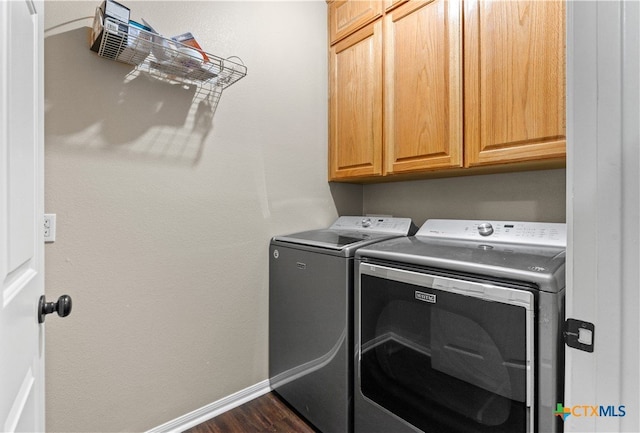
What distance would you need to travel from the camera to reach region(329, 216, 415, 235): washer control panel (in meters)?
1.87

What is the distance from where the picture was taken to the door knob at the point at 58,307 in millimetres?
786

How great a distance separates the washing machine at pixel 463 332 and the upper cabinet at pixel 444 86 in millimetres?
410

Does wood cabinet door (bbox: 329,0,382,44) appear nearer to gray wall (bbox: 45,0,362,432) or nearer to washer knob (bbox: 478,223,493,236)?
gray wall (bbox: 45,0,362,432)

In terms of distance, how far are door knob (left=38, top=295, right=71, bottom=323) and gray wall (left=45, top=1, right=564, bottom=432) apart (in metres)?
0.53

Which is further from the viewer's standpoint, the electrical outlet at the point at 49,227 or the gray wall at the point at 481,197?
the gray wall at the point at 481,197

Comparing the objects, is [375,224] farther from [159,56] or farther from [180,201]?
[159,56]

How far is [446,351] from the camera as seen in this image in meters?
1.12

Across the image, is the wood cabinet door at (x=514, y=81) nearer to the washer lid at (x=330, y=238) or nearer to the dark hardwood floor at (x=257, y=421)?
the washer lid at (x=330, y=238)

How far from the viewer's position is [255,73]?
1810 mm

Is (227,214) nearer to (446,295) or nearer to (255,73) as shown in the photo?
(255,73)

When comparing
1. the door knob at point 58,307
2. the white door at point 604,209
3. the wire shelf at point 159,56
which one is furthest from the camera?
the wire shelf at point 159,56

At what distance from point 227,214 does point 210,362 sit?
79 centimetres

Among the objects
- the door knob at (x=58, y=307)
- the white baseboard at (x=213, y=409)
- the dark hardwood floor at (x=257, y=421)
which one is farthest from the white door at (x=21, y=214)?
the dark hardwood floor at (x=257, y=421)

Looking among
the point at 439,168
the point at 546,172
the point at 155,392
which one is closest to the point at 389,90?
the point at 439,168
